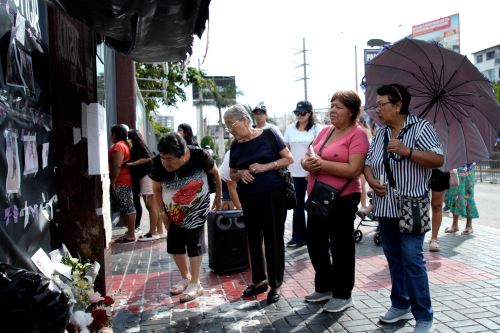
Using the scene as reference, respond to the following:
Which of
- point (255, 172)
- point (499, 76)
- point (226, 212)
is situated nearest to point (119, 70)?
point (226, 212)

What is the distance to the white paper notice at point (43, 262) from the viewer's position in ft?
10.3

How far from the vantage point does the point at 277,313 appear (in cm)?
440

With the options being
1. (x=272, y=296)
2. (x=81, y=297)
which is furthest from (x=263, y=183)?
(x=81, y=297)

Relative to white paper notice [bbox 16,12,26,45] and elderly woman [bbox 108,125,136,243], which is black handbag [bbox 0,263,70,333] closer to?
white paper notice [bbox 16,12,26,45]

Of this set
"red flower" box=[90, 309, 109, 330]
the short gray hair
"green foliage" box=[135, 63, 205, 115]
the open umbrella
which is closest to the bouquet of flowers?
"red flower" box=[90, 309, 109, 330]

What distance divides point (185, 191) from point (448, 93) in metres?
2.60

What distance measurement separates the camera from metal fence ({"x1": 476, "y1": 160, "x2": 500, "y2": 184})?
21.5 m

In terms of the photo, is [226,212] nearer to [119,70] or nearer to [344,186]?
[344,186]

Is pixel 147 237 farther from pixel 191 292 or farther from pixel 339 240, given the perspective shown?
pixel 339 240

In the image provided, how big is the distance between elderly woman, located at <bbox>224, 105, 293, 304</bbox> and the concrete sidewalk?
1.52 feet

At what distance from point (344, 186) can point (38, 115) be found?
2489 millimetres

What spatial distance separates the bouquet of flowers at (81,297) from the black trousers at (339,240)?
1863 millimetres

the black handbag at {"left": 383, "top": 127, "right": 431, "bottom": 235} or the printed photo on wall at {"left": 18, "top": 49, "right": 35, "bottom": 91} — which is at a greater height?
the printed photo on wall at {"left": 18, "top": 49, "right": 35, "bottom": 91}

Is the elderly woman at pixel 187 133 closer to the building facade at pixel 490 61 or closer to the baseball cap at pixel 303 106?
the baseball cap at pixel 303 106
